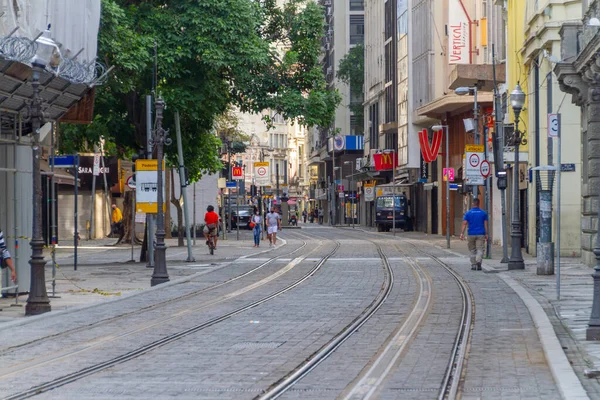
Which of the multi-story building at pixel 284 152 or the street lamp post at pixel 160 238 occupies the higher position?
the multi-story building at pixel 284 152

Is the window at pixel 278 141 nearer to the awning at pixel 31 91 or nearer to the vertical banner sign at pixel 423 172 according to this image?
the vertical banner sign at pixel 423 172

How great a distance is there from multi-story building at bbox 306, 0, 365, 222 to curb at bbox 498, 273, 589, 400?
9975 cm

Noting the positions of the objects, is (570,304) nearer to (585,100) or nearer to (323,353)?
(323,353)

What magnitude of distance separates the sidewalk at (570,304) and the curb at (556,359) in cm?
9

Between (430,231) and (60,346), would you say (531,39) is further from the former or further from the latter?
(430,231)

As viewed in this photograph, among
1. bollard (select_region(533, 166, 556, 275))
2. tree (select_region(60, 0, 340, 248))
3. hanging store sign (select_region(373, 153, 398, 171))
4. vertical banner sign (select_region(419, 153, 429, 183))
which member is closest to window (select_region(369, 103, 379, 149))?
hanging store sign (select_region(373, 153, 398, 171))

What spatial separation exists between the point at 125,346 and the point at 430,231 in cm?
6201

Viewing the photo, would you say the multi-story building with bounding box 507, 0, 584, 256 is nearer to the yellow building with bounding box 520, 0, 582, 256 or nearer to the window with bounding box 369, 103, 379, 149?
the yellow building with bounding box 520, 0, 582, 256

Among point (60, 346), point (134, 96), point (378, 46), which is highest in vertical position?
point (378, 46)

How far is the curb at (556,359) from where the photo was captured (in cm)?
1036

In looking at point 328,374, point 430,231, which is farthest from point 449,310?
point 430,231

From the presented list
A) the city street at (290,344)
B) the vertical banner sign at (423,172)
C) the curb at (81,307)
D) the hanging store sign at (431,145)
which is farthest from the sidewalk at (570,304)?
the vertical banner sign at (423,172)

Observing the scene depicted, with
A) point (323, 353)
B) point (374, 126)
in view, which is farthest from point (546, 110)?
point (374, 126)

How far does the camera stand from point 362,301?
838 inches
